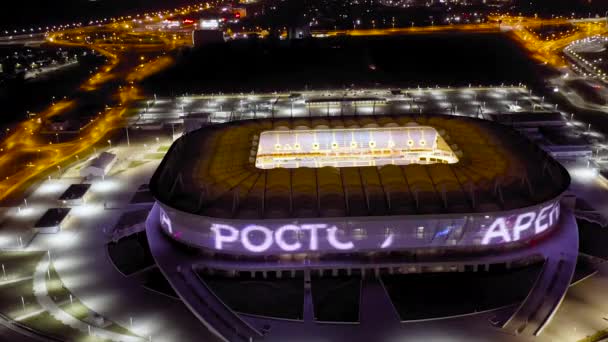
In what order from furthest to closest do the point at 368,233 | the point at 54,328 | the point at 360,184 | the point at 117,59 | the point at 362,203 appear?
the point at 117,59
the point at 360,184
the point at 362,203
the point at 368,233
the point at 54,328

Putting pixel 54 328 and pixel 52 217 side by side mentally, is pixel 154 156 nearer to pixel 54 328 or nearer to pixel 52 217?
pixel 52 217

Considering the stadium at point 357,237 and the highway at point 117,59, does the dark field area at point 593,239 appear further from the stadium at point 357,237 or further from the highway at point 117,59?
the highway at point 117,59

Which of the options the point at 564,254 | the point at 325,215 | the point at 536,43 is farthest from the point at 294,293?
the point at 536,43

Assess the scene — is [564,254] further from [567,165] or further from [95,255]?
[95,255]

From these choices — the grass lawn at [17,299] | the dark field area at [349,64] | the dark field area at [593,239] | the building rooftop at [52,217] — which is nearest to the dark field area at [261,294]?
the grass lawn at [17,299]

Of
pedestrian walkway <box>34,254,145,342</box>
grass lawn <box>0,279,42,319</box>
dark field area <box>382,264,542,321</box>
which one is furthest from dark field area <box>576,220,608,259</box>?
grass lawn <box>0,279,42,319</box>

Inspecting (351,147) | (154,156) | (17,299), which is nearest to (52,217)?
(17,299)
